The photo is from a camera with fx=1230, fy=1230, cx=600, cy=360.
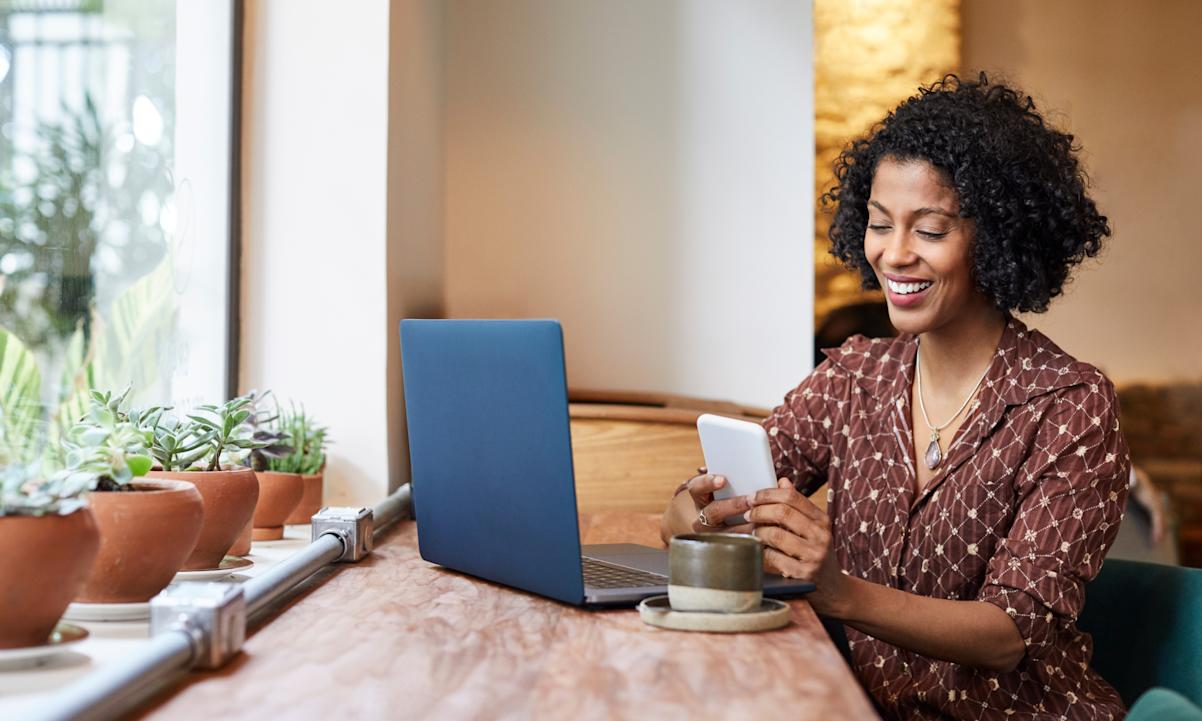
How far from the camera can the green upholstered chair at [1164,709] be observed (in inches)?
32.7

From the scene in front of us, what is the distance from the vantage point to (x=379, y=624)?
1119 mm

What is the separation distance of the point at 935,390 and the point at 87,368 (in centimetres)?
107

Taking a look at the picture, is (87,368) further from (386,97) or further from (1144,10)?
(1144,10)

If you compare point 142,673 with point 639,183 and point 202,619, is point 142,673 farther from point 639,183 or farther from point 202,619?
point 639,183

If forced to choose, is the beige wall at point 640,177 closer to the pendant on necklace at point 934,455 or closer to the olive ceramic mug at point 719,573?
the pendant on necklace at point 934,455

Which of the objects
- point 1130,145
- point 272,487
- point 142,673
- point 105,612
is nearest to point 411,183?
point 272,487

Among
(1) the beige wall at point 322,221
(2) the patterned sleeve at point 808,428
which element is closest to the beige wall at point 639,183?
(1) the beige wall at point 322,221

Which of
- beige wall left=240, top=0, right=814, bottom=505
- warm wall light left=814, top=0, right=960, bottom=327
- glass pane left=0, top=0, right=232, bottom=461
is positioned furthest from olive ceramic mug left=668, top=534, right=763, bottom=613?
warm wall light left=814, top=0, right=960, bottom=327

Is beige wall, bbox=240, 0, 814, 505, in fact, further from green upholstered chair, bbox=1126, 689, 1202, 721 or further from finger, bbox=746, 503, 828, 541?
green upholstered chair, bbox=1126, 689, 1202, 721

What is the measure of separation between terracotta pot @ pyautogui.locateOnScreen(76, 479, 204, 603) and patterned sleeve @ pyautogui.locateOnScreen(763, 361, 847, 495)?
3.09 ft

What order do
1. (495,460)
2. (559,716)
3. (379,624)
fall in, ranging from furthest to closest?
(495,460) → (379,624) → (559,716)

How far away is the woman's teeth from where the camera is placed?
1.57 meters

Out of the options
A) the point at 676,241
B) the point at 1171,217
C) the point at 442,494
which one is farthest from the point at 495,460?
the point at 1171,217

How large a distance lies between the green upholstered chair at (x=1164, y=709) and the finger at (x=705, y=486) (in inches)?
23.2
